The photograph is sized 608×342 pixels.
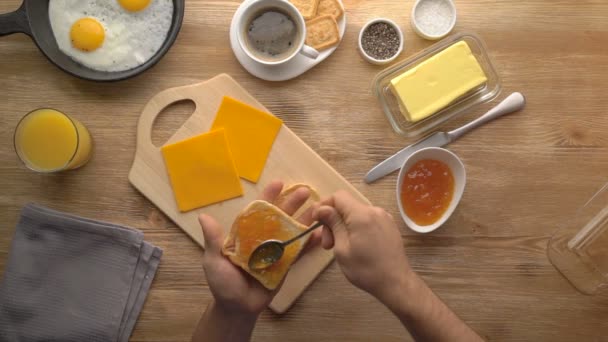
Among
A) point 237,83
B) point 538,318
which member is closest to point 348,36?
point 237,83

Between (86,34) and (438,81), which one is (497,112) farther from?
(86,34)

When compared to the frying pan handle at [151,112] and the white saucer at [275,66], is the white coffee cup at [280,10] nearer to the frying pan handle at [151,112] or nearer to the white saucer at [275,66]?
the white saucer at [275,66]

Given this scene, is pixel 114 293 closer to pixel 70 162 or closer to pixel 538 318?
pixel 70 162

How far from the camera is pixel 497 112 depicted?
4.93 ft

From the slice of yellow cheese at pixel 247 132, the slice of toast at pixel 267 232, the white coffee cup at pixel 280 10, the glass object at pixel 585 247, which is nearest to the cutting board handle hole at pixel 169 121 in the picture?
the slice of yellow cheese at pixel 247 132

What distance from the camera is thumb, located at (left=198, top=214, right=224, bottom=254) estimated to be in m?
1.33

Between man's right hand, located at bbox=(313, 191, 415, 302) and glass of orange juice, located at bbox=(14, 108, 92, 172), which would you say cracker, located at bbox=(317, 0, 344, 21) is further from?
glass of orange juice, located at bbox=(14, 108, 92, 172)

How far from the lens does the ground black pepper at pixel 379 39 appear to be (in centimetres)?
150

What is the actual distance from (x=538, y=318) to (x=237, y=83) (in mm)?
1086

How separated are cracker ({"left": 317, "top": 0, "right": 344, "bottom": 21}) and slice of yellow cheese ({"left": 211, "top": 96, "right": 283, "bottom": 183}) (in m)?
0.32

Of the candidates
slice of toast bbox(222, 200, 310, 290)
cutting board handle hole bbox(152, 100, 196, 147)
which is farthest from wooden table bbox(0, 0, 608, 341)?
slice of toast bbox(222, 200, 310, 290)

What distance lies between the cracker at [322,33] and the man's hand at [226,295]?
408mm

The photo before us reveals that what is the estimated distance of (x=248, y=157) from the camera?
4.93 feet

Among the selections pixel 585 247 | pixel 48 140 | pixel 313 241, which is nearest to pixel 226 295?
pixel 313 241
